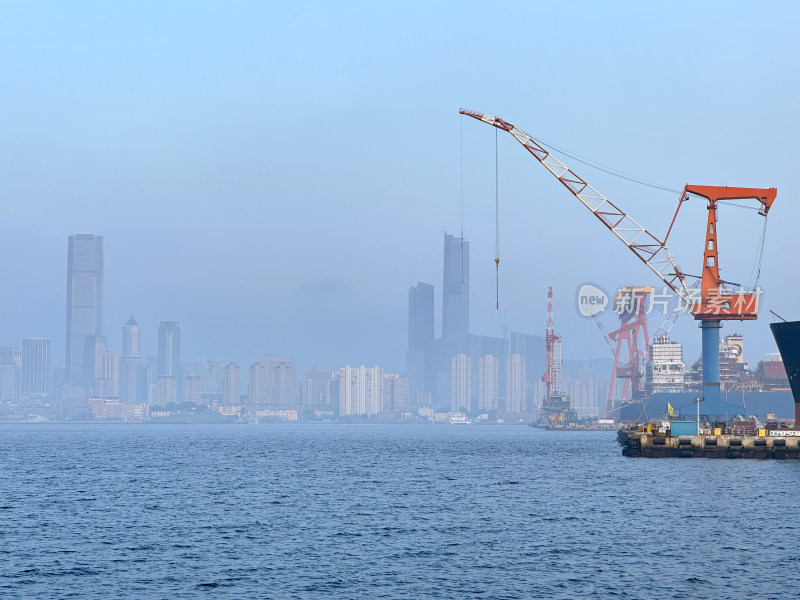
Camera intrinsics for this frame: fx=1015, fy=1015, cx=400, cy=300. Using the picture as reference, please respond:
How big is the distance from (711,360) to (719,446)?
15736mm

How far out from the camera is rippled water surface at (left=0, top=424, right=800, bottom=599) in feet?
146

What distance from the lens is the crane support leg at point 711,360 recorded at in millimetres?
125544

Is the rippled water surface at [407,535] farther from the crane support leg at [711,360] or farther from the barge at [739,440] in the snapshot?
the crane support leg at [711,360]

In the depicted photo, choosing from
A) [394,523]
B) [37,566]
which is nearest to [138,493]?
[394,523]

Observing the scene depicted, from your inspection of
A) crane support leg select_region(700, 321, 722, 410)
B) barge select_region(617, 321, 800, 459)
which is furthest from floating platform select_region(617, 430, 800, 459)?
crane support leg select_region(700, 321, 722, 410)

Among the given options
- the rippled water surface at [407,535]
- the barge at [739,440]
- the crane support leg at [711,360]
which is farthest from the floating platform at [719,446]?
the crane support leg at [711,360]

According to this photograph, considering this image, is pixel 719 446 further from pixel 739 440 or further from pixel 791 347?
pixel 791 347

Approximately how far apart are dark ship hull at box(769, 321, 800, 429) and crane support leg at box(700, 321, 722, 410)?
6.87 metres

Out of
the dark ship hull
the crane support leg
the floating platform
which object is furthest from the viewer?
the crane support leg

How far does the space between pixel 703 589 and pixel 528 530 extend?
18742mm

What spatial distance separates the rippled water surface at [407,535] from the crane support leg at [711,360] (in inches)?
821

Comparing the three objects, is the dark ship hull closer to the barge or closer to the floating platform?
the barge

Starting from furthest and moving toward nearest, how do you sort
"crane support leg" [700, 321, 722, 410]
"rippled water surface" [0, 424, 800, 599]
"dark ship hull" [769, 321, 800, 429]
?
"crane support leg" [700, 321, 722, 410] → "dark ship hull" [769, 321, 800, 429] → "rippled water surface" [0, 424, 800, 599]

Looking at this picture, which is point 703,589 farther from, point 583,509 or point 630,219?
point 630,219
